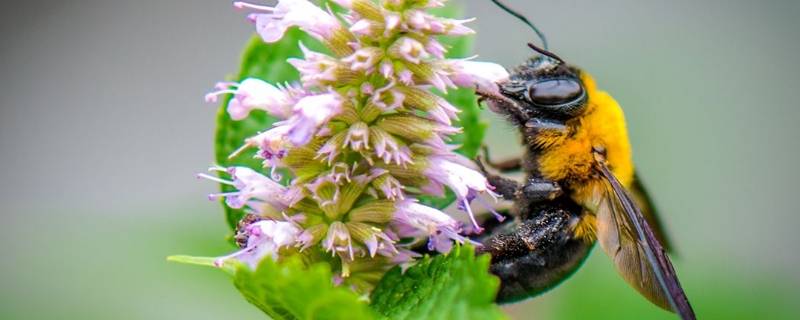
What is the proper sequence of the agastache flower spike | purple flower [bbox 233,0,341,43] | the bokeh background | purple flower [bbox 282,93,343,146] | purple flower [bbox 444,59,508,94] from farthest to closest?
the bokeh background
purple flower [bbox 444,59,508,94]
purple flower [bbox 233,0,341,43]
the agastache flower spike
purple flower [bbox 282,93,343,146]

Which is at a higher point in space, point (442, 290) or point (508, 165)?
point (442, 290)

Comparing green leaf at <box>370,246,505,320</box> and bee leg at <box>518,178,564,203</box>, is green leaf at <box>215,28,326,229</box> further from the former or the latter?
bee leg at <box>518,178,564,203</box>

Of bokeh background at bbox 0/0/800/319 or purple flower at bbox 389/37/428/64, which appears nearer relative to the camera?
purple flower at bbox 389/37/428/64

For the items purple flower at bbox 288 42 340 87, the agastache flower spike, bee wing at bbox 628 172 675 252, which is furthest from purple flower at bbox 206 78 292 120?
bee wing at bbox 628 172 675 252

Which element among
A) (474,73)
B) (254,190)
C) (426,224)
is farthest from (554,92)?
(254,190)

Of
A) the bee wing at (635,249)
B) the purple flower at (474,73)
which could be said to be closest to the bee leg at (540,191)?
the bee wing at (635,249)

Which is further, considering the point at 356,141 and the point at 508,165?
the point at 508,165

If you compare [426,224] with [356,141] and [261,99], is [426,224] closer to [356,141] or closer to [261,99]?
[356,141]
